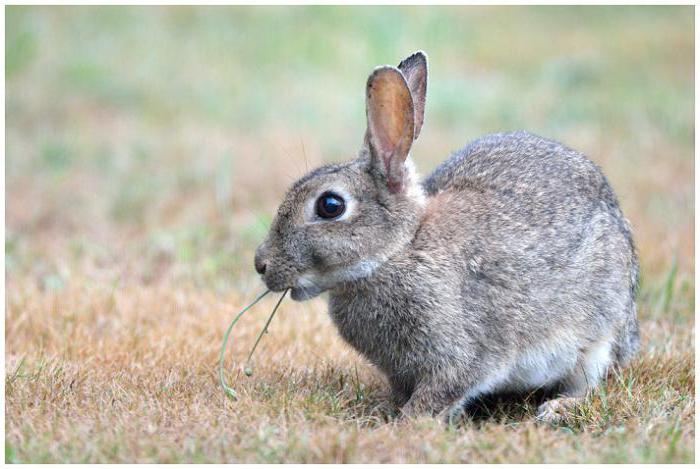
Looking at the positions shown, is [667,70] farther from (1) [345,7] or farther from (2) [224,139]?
(2) [224,139]

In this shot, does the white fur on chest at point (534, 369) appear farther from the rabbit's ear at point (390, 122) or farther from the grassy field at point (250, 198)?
the rabbit's ear at point (390, 122)

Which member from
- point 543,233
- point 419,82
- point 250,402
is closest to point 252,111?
point 419,82

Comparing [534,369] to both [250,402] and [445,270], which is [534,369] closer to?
[445,270]

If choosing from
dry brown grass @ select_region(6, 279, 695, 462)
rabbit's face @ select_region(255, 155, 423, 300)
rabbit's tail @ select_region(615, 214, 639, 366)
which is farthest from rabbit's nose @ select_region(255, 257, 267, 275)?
rabbit's tail @ select_region(615, 214, 639, 366)

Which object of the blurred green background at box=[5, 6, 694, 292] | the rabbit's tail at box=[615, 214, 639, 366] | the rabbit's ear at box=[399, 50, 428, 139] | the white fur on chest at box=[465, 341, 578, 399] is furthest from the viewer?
the blurred green background at box=[5, 6, 694, 292]

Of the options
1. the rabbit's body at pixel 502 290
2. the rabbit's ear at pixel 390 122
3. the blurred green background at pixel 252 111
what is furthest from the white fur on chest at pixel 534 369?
the blurred green background at pixel 252 111

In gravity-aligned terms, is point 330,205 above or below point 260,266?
above

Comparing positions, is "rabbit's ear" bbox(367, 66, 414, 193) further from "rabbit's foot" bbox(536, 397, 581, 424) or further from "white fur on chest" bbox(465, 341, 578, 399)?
"rabbit's foot" bbox(536, 397, 581, 424)
